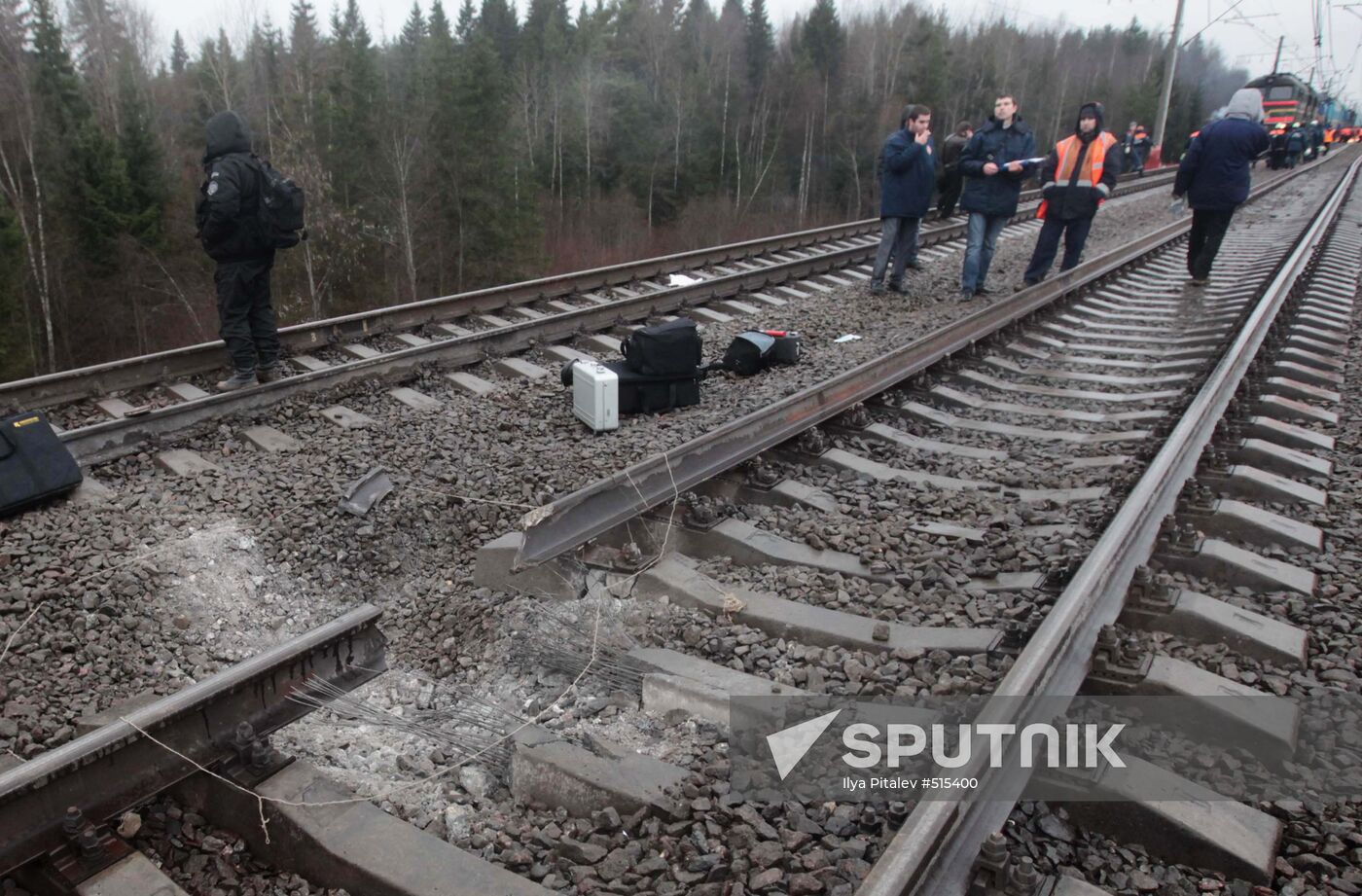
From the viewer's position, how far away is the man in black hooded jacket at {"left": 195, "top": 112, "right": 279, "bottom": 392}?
604cm

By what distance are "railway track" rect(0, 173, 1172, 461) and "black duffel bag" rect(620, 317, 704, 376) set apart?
1.45 metres

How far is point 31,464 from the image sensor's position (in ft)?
14.7

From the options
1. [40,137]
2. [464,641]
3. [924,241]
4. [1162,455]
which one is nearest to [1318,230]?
[924,241]

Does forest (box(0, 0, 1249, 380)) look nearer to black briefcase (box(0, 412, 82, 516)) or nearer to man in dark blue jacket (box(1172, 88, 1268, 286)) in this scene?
black briefcase (box(0, 412, 82, 516))

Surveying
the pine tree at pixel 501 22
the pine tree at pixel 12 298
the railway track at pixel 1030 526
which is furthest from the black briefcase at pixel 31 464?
the pine tree at pixel 501 22

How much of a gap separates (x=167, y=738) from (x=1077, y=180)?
31.5ft

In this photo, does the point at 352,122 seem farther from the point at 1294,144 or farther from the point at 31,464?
the point at 1294,144

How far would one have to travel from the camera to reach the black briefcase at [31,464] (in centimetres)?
436

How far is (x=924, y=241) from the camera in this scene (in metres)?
Result: 13.2

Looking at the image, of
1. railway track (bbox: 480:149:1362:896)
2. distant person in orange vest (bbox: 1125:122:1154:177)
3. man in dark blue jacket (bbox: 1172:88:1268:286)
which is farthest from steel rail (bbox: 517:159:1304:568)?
distant person in orange vest (bbox: 1125:122:1154:177)

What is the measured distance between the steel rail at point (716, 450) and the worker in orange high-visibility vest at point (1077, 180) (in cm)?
260

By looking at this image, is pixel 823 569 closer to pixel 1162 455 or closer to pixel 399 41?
pixel 1162 455

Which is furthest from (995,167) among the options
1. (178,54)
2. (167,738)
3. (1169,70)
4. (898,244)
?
(178,54)

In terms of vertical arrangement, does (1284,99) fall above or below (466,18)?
below
